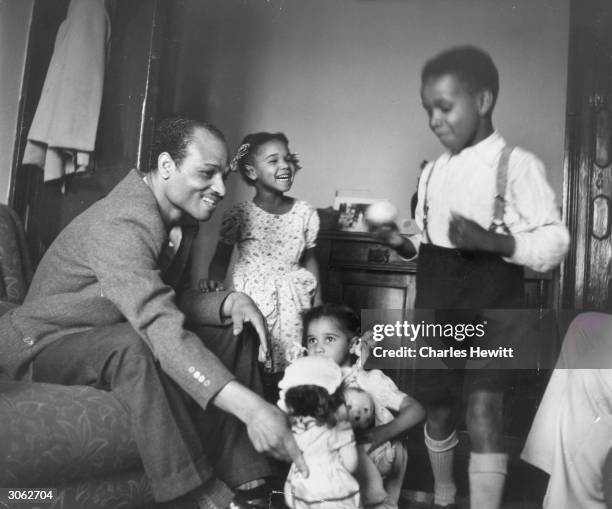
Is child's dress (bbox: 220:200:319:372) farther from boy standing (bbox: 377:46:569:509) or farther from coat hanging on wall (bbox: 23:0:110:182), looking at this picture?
Result: coat hanging on wall (bbox: 23:0:110:182)

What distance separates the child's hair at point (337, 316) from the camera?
1.13 meters

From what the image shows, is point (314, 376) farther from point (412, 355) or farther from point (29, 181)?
point (29, 181)

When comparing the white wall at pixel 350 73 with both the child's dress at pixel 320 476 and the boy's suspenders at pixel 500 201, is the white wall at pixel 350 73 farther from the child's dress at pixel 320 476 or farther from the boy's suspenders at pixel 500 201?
the child's dress at pixel 320 476

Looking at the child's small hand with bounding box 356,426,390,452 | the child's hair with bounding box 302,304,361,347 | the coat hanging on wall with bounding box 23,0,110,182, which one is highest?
the coat hanging on wall with bounding box 23,0,110,182

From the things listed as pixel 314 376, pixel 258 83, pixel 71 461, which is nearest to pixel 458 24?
pixel 258 83

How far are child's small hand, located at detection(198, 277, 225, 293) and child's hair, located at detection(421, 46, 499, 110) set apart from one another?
0.55 meters

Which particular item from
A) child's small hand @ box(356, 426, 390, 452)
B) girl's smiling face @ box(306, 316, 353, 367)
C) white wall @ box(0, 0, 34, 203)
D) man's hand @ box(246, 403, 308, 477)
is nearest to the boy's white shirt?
girl's smiling face @ box(306, 316, 353, 367)

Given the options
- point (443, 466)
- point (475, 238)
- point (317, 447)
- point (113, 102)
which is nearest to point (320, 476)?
point (317, 447)

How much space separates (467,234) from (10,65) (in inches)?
38.9

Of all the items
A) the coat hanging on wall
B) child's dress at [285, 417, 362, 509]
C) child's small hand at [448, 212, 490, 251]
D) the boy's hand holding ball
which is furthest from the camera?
the coat hanging on wall

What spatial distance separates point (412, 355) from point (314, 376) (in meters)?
0.20

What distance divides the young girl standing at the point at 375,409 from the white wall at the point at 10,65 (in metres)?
0.74

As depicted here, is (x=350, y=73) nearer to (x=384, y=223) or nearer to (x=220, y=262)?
(x=384, y=223)

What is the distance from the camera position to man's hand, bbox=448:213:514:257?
1.03 m
